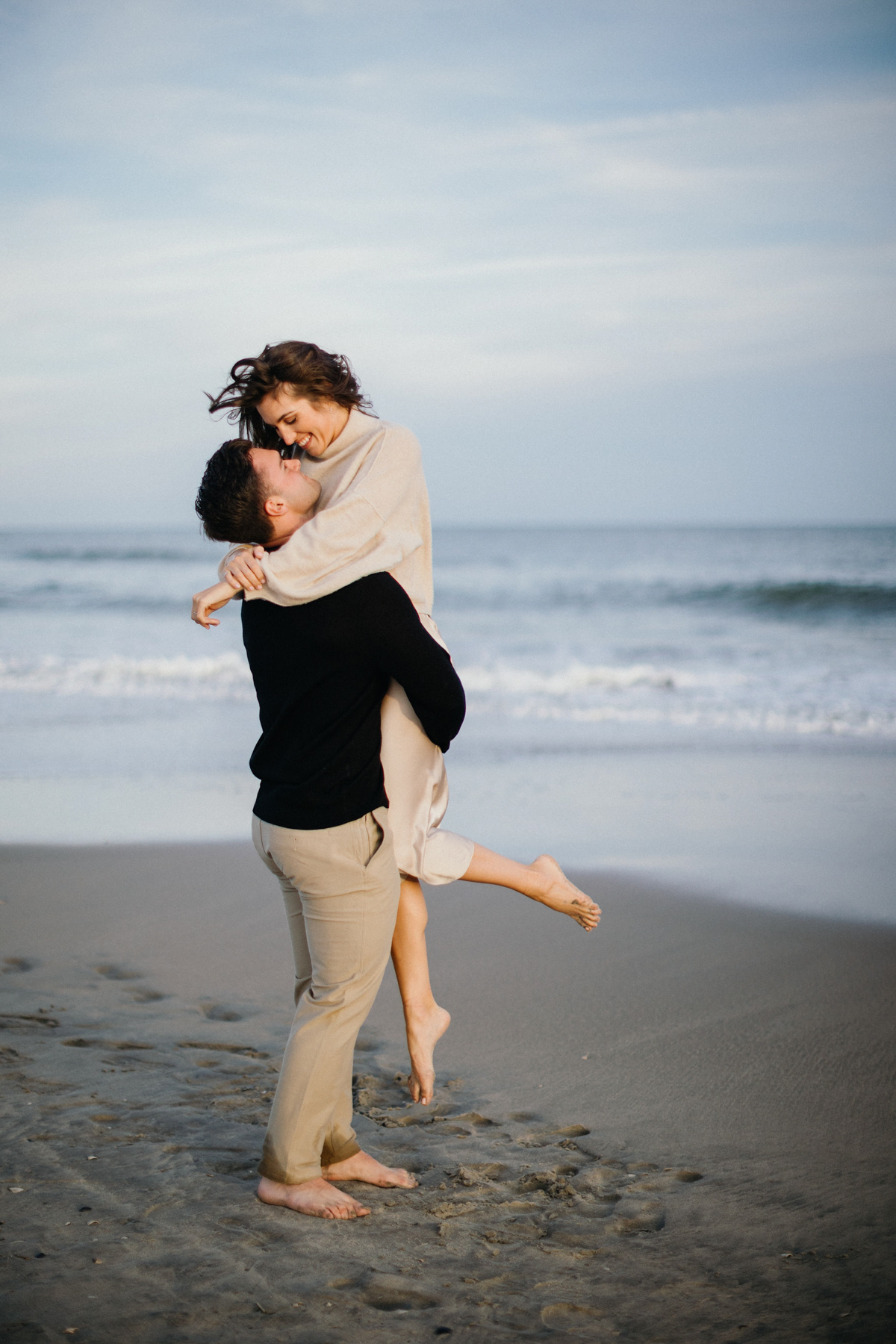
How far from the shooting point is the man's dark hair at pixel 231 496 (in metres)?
2.48

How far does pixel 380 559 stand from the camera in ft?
8.04

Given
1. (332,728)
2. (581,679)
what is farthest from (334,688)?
(581,679)

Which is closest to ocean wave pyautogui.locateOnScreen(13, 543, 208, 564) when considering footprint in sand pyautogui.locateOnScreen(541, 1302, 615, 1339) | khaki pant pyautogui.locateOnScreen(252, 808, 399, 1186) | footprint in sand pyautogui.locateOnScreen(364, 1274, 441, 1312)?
khaki pant pyautogui.locateOnScreen(252, 808, 399, 1186)

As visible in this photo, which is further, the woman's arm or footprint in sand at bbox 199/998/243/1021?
footprint in sand at bbox 199/998/243/1021

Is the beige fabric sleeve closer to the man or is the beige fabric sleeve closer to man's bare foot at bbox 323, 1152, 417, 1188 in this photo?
the man

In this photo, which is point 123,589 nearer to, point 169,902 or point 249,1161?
point 169,902

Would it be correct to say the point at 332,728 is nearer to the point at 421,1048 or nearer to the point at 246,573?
the point at 246,573

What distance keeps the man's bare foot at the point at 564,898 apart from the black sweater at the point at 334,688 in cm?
77

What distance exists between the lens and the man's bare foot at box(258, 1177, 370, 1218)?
2.48 metres

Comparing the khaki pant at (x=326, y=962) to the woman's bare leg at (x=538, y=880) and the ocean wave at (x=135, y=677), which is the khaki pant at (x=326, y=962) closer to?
the woman's bare leg at (x=538, y=880)

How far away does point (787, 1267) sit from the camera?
7.54 feet

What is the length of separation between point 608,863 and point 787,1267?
319cm

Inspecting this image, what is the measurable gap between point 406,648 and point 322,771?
1.16 feet

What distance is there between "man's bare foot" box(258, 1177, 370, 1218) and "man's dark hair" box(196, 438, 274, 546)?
158 cm
